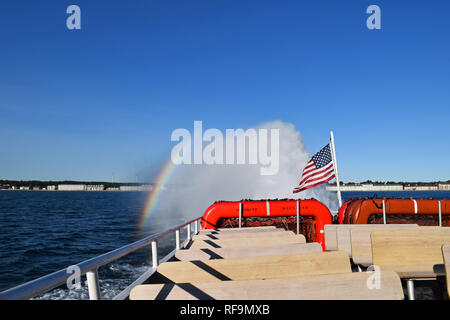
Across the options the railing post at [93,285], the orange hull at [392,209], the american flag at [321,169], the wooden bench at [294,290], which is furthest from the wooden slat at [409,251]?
the american flag at [321,169]

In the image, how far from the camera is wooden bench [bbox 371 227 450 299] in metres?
4.47

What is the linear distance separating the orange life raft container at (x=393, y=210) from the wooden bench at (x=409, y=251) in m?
5.58

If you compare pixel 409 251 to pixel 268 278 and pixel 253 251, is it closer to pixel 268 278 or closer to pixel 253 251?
pixel 253 251

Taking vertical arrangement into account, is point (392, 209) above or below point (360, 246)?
above

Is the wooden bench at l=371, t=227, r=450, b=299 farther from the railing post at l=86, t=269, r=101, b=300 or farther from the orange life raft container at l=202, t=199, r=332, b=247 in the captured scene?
the orange life raft container at l=202, t=199, r=332, b=247

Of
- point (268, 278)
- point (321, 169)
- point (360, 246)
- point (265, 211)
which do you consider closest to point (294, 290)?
point (268, 278)

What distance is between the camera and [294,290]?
7.42ft

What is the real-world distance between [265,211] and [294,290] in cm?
757

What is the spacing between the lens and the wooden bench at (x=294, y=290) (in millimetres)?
2229

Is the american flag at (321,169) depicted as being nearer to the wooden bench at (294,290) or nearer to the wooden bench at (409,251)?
the wooden bench at (409,251)

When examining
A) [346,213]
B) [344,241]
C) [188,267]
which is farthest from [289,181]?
[188,267]

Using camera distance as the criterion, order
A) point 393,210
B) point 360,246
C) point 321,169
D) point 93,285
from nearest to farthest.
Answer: point 93,285 → point 360,246 → point 393,210 → point 321,169

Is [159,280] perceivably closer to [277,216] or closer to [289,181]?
[277,216]
